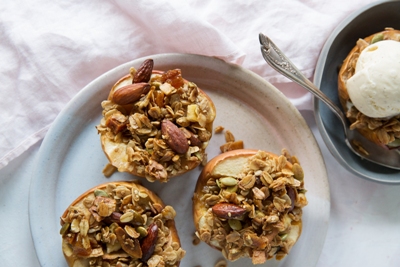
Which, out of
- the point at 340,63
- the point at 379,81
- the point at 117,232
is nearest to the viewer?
the point at 117,232

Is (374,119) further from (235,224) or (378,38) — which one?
(235,224)

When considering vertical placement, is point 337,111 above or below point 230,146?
above

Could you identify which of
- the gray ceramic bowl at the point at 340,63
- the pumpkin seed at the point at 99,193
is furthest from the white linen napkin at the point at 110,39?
the pumpkin seed at the point at 99,193

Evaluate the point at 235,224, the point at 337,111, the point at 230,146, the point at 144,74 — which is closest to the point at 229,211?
the point at 235,224

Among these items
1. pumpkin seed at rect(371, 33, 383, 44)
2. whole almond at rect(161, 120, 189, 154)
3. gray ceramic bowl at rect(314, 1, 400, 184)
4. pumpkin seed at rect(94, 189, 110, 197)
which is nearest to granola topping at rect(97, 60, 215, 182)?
whole almond at rect(161, 120, 189, 154)

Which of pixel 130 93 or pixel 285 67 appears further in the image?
pixel 285 67

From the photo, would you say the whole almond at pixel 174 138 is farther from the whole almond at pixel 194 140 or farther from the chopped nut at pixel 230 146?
the chopped nut at pixel 230 146

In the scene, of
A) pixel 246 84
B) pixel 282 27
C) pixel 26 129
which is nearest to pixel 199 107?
pixel 246 84
